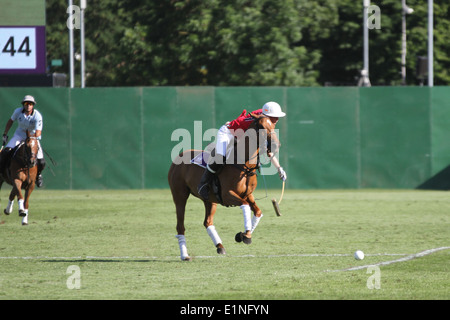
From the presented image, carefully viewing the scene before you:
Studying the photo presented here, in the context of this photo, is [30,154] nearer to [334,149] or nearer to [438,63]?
[334,149]

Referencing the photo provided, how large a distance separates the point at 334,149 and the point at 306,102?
1.81 m

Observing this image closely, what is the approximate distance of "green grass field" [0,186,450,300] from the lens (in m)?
10.6

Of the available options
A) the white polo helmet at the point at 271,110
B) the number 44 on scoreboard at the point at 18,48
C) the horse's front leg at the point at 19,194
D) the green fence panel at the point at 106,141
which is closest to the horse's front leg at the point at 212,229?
the white polo helmet at the point at 271,110

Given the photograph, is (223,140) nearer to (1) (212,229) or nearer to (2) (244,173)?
(2) (244,173)

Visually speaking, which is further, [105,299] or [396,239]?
[396,239]

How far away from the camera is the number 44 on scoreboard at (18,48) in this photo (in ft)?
70.7

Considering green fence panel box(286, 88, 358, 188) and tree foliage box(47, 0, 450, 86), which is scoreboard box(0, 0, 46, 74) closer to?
green fence panel box(286, 88, 358, 188)

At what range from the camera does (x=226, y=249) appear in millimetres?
14688

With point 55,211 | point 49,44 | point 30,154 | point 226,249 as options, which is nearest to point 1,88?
point 55,211

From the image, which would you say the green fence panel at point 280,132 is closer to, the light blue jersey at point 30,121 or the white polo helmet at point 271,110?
the light blue jersey at point 30,121

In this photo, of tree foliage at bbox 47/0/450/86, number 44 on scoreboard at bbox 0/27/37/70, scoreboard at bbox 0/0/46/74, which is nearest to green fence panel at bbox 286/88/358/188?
tree foliage at bbox 47/0/450/86

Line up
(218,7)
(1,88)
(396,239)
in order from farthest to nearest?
(218,7), (1,88), (396,239)

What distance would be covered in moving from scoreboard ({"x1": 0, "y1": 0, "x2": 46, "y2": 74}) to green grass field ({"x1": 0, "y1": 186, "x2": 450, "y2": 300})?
389 centimetres
